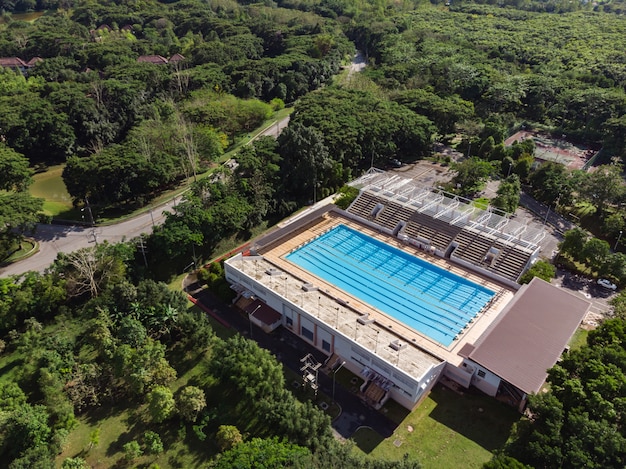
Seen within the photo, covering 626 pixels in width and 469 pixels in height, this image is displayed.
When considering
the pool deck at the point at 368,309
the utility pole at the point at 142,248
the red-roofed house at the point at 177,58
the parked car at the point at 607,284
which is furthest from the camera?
the red-roofed house at the point at 177,58

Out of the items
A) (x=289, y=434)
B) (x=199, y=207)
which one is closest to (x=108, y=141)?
(x=199, y=207)

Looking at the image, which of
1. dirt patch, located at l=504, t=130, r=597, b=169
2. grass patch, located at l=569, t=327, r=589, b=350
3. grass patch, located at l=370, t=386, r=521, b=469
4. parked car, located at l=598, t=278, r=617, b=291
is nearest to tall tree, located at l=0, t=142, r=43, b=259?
grass patch, located at l=370, t=386, r=521, b=469

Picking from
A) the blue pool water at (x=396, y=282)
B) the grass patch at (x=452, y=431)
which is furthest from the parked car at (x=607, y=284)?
the grass patch at (x=452, y=431)

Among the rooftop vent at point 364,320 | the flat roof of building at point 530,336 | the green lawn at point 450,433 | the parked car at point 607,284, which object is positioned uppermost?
the flat roof of building at point 530,336

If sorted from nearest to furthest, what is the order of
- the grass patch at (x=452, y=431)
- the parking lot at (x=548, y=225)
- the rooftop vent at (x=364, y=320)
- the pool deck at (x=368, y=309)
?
the grass patch at (x=452, y=431), the pool deck at (x=368, y=309), the rooftop vent at (x=364, y=320), the parking lot at (x=548, y=225)

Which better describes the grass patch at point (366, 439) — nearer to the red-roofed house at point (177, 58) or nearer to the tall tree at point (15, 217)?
the tall tree at point (15, 217)

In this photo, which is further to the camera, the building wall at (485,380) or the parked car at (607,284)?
the parked car at (607,284)
